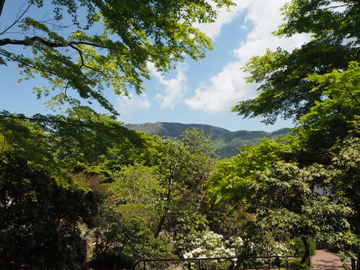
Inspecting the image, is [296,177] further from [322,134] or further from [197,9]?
[197,9]

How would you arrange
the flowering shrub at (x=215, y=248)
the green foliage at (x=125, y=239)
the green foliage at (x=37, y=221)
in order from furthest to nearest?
the flowering shrub at (x=215, y=248), the green foliage at (x=125, y=239), the green foliage at (x=37, y=221)

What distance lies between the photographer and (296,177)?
268 inches

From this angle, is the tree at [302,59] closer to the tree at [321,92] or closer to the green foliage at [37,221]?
the tree at [321,92]

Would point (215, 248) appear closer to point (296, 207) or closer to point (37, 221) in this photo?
point (296, 207)

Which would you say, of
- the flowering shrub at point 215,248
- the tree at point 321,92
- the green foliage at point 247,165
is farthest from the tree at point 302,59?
the flowering shrub at point 215,248

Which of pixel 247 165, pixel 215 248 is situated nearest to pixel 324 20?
pixel 247 165

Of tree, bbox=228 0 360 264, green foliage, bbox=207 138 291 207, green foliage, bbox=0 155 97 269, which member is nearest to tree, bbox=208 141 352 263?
tree, bbox=228 0 360 264

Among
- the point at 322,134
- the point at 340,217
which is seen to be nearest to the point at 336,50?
the point at 322,134

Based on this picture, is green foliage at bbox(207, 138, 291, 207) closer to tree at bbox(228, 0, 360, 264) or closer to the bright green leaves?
tree at bbox(228, 0, 360, 264)

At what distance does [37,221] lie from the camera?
11.0 feet

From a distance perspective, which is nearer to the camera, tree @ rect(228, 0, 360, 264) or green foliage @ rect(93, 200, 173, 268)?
tree @ rect(228, 0, 360, 264)

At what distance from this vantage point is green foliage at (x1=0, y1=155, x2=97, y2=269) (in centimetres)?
312

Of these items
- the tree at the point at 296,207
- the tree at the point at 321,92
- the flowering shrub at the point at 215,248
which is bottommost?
the flowering shrub at the point at 215,248

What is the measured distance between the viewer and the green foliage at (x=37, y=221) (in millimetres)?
3125
